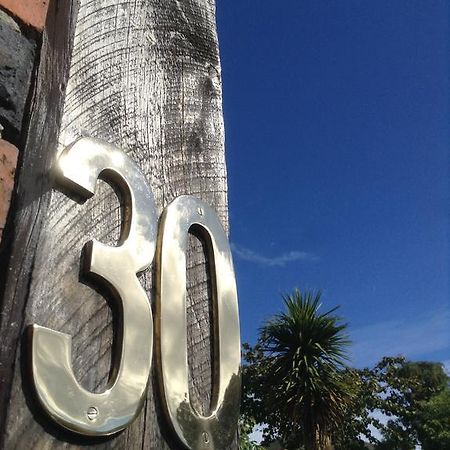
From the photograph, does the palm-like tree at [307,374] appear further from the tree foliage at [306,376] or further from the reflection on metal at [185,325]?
the reflection on metal at [185,325]

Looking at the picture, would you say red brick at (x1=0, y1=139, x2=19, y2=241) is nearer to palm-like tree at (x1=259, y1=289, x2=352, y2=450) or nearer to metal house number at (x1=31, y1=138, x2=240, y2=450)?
A: metal house number at (x1=31, y1=138, x2=240, y2=450)

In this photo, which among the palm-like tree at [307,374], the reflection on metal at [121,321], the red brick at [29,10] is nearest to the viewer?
the reflection on metal at [121,321]

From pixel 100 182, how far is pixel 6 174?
0.18m

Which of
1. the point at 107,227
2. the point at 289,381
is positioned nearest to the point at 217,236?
the point at 107,227

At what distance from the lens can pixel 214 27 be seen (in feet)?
4.22

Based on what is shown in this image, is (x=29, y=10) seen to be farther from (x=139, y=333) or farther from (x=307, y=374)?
(x=307, y=374)

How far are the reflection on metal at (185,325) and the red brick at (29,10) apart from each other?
356mm

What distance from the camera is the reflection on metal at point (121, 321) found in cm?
66

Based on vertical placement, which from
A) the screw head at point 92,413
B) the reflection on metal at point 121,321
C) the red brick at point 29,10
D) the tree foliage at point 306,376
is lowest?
the screw head at point 92,413

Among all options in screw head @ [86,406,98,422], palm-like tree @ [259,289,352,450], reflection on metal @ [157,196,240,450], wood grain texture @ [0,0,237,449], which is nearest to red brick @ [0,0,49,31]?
wood grain texture @ [0,0,237,449]

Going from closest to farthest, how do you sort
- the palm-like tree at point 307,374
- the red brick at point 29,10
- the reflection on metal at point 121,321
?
1. the reflection on metal at point 121,321
2. the red brick at point 29,10
3. the palm-like tree at point 307,374

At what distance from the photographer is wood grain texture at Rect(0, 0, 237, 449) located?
0.68m

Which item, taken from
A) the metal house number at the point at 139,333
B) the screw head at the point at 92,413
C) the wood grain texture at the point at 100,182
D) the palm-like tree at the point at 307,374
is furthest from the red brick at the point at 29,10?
the palm-like tree at the point at 307,374

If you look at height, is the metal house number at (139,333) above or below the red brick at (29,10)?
below
